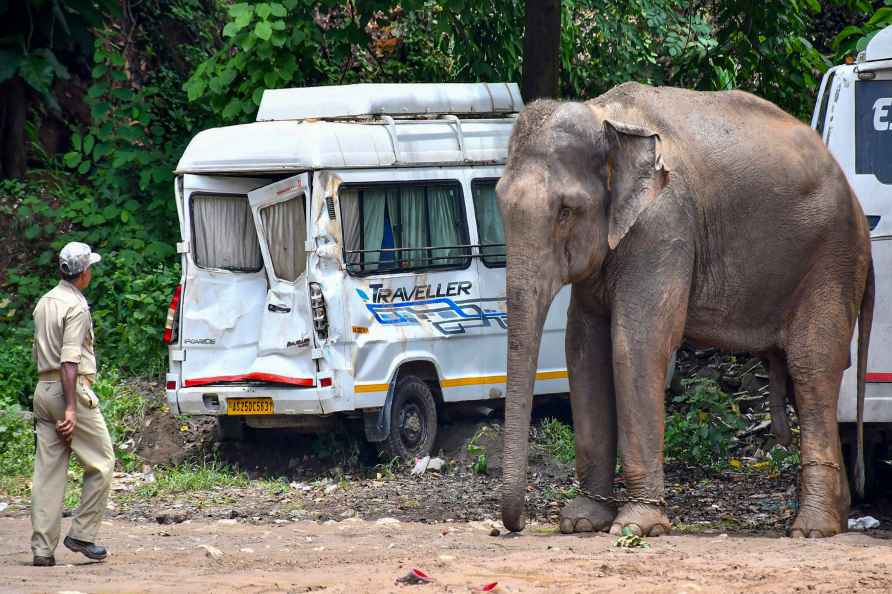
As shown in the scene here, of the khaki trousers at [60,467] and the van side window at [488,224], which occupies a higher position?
the van side window at [488,224]

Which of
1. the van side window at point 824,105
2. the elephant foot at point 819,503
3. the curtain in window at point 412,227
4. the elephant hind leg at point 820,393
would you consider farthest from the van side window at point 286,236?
the elephant foot at point 819,503

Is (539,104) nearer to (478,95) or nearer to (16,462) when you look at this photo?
(478,95)

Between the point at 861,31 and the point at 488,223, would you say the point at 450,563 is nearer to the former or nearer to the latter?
the point at 488,223

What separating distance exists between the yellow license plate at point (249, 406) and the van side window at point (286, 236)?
1065 mm

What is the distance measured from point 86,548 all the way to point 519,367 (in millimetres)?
2673

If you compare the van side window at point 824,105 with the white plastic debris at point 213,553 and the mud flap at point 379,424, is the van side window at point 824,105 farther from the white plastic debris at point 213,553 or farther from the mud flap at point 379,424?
the white plastic debris at point 213,553

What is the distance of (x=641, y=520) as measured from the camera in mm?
8219

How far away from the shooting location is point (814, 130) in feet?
29.8

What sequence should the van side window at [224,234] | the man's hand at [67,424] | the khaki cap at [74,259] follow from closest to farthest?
the man's hand at [67,424]
the khaki cap at [74,259]
the van side window at [224,234]

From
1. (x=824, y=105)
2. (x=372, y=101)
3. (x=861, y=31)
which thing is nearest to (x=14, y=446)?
(x=372, y=101)

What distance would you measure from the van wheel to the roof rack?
2372mm

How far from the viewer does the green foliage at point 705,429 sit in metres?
11.2

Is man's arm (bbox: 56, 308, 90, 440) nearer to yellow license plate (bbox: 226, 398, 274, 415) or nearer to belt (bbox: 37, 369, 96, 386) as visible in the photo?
belt (bbox: 37, 369, 96, 386)

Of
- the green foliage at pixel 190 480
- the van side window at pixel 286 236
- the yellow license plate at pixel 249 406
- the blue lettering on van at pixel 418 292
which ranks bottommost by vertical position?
the green foliage at pixel 190 480
